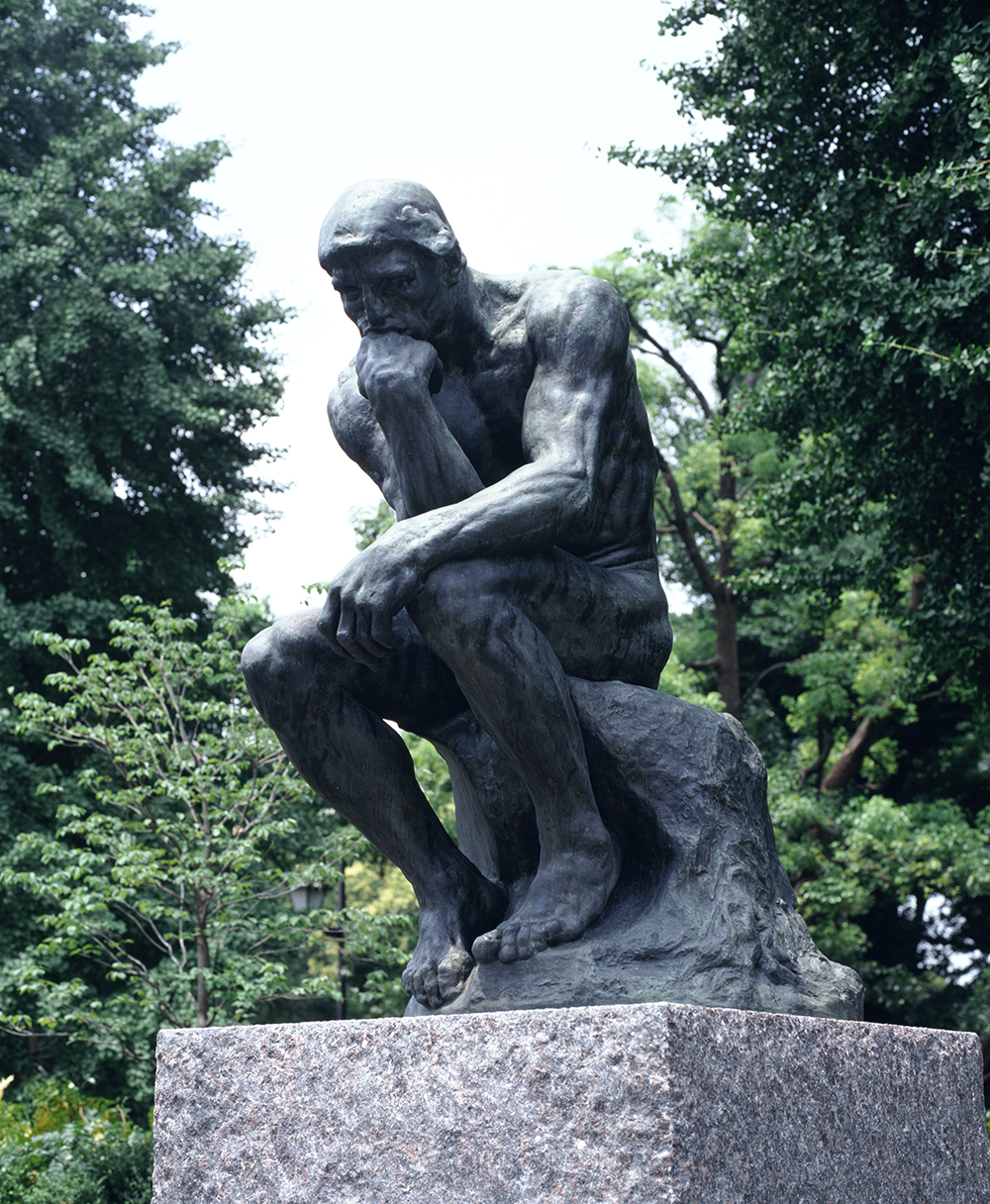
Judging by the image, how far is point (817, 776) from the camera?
19234 mm

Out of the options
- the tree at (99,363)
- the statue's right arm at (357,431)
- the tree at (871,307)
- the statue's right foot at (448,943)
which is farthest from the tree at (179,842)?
the statue's right foot at (448,943)

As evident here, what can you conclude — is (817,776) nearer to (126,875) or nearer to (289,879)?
(289,879)

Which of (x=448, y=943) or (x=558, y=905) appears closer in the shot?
(x=558, y=905)

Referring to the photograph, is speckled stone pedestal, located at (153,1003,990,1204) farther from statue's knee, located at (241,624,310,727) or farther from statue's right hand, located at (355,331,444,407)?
statue's right hand, located at (355,331,444,407)

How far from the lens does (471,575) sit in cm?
285

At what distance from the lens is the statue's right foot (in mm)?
2961

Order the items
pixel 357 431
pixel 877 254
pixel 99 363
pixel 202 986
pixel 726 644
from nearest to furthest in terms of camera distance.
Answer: pixel 357 431 < pixel 877 254 < pixel 202 986 < pixel 99 363 < pixel 726 644

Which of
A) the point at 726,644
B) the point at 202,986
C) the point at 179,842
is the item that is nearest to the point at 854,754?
the point at 726,644

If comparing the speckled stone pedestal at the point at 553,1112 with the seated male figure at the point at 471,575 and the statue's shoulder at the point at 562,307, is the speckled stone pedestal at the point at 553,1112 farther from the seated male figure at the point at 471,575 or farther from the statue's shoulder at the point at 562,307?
the statue's shoulder at the point at 562,307

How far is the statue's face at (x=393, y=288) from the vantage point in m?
3.10

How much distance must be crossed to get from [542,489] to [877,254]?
8024 millimetres

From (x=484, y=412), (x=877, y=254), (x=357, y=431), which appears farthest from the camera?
(x=877, y=254)

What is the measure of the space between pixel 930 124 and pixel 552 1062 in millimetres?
10162

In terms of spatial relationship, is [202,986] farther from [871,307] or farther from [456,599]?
[456,599]
